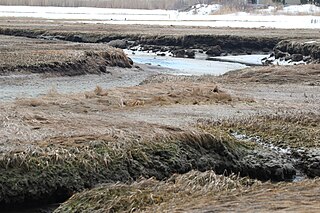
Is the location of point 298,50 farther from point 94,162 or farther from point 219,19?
point 219,19

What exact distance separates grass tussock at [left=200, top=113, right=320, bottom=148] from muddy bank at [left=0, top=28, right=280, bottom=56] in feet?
110

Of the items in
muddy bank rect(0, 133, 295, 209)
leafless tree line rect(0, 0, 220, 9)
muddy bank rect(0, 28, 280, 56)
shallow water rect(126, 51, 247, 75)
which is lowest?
shallow water rect(126, 51, 247, 75)

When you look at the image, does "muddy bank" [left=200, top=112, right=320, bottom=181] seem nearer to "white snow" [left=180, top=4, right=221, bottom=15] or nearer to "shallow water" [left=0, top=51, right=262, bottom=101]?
"shallow water" [left=0, top=51, right=262, bottom=101]

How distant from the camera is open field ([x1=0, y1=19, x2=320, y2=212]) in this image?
416 inches

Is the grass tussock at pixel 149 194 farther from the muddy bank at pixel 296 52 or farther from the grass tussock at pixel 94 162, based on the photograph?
the muddy bank at pixel 296 52

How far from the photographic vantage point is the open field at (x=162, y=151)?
34.7 ft

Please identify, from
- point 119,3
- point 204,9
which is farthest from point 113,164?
point 119,3

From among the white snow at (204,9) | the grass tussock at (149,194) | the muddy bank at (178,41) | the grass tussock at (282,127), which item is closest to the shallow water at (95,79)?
the muddy bank at (178,41)

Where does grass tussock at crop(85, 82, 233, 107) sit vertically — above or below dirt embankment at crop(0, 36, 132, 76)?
above

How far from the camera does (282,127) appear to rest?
56.0 feet

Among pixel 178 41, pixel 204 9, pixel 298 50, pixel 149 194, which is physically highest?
pixel 204 9

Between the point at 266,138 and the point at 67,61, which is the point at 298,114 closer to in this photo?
the point at 266,138

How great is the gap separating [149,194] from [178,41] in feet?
150

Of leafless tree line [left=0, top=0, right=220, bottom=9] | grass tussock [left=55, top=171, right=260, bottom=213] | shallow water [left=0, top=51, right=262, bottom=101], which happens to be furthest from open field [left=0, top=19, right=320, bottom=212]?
leafless tree line [left=0, top=0, right=220, bottom=9]
